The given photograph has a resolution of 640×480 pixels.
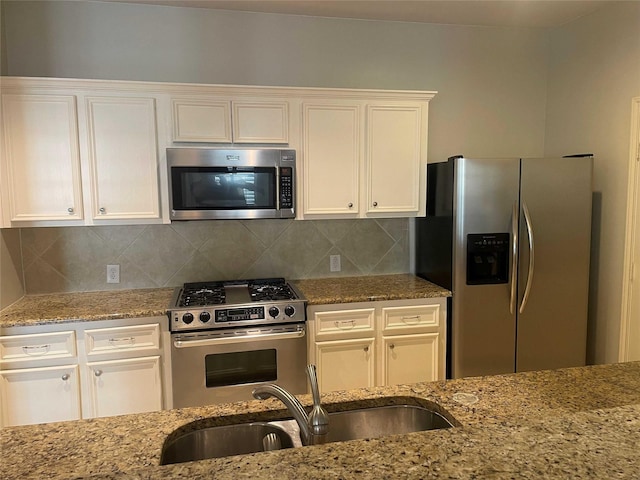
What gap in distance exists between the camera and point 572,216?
3.01m

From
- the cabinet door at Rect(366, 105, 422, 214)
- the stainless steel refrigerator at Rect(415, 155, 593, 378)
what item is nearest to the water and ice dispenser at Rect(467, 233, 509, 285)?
the stainless steel refrigerator at Rect(415, 155, 593, 378)

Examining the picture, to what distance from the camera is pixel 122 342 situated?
2.65 metres

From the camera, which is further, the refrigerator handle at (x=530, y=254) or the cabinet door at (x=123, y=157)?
the refrigerator handle at (x=530, y=254)

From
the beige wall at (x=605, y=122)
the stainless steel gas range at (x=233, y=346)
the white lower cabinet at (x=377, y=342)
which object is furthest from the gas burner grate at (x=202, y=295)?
the beige wall at (x=605, y=122)

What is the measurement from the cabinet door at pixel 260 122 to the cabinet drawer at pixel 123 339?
1247 millimetres

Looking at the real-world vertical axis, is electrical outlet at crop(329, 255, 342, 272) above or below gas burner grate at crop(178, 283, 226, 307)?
above

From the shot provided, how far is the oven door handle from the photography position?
8.70ft

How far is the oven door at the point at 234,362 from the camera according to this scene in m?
2.67

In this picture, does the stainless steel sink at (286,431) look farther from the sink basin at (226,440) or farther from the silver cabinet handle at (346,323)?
the silver cabinet handle at (346,323)

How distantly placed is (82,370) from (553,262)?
2894 mm

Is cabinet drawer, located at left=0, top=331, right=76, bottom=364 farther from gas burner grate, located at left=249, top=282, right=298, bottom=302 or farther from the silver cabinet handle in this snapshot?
the silver cabinet handle

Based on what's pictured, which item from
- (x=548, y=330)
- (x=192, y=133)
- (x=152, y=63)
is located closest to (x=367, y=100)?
(x=192, y=133)

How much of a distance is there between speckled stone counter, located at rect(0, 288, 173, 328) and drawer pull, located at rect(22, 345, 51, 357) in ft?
0.43

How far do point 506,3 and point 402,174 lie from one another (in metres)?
1.33
